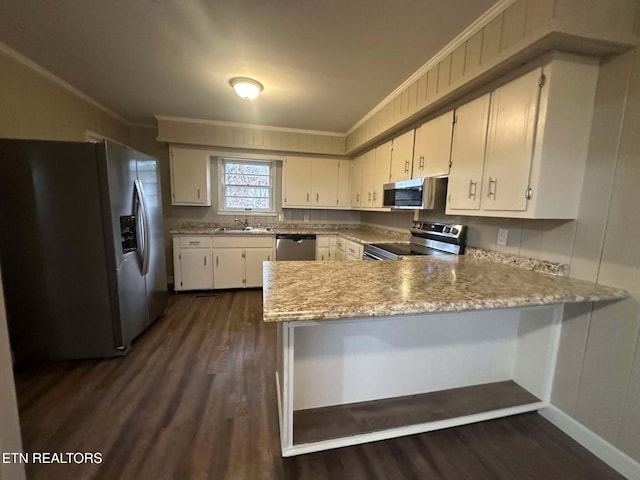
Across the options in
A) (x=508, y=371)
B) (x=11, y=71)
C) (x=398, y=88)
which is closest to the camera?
(x=508, y=371)

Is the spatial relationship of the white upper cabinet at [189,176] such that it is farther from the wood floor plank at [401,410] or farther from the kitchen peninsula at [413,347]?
the wood floor plank at [401,410]

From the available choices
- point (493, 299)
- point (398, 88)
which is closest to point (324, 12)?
point (398, 88)

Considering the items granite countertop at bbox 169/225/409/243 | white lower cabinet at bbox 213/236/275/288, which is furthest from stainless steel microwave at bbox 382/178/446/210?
white lower cabinet at bbox 213/236/275/288

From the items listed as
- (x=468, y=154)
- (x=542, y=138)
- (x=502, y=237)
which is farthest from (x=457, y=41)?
(x=502, y=237)

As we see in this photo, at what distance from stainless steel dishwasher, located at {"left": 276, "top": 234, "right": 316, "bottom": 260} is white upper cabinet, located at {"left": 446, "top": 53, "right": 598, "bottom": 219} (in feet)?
8.99

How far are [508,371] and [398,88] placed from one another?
102 inches

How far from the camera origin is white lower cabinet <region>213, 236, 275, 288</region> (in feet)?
13.1

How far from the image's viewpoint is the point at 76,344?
223 centimetres

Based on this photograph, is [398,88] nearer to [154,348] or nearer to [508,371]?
[508,371]

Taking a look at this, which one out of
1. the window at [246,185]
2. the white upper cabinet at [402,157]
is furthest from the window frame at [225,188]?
the white upper cabinet at [402,157]

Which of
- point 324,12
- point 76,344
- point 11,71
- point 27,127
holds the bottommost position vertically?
point 76,344

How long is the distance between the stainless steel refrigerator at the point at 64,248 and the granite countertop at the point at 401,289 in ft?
5.14

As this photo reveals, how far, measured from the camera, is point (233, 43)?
6.51 feet

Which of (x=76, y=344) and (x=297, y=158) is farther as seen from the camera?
(x=297, y=158)
